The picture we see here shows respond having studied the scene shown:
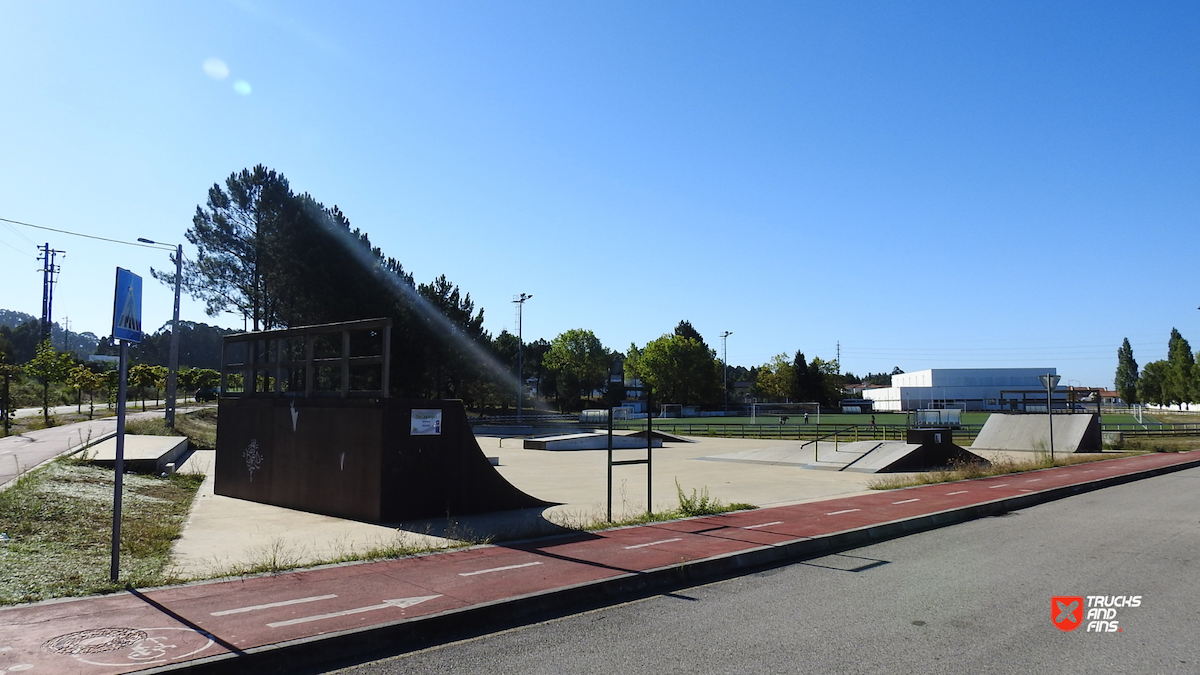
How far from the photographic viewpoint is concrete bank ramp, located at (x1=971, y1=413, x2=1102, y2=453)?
29.8m

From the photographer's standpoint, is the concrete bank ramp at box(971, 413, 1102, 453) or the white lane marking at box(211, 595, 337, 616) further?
the concrete bank ramp at box(971, 413, 1102, 453)

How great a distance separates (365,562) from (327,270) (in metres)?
32.9

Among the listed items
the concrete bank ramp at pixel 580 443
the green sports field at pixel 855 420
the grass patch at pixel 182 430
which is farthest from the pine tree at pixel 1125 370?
the grass patch at pixel 182 430

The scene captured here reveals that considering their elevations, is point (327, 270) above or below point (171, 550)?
above

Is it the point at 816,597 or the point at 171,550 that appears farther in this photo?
the point at 171,550

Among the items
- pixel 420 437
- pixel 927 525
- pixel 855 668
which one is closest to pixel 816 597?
pixel 855 668

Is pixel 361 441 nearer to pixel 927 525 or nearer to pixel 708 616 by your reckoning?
pixel 708 616

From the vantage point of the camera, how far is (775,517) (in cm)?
1152

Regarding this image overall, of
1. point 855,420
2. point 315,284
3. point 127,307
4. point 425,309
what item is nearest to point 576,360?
point 855,420

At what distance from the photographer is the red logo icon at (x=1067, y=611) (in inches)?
228

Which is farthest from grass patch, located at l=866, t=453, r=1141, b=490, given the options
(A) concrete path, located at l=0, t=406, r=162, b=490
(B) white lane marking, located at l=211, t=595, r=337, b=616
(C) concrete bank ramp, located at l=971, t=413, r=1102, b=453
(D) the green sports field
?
(D) the green sports field

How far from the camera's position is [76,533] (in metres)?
9.01

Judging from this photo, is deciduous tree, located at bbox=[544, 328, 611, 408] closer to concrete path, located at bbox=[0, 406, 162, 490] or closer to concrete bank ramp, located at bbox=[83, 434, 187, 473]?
concrete path, located at bbox=[0, 406, 162, 490]

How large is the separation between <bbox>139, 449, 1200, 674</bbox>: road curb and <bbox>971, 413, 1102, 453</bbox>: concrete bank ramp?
23.9 m
